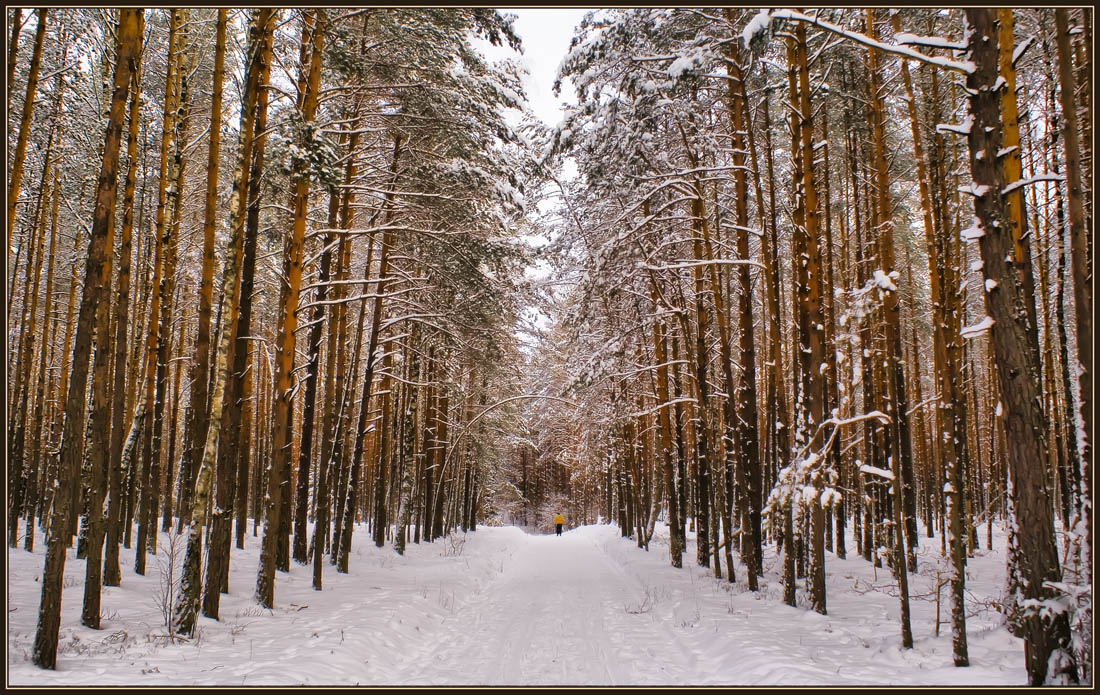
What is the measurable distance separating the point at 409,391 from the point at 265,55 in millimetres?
11937

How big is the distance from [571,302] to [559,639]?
31.3ft

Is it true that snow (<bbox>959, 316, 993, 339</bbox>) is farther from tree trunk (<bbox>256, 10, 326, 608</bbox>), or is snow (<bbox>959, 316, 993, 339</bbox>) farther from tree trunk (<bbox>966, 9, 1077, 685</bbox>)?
tree trunk (<bbox>256, 10, 326, 608</bbox>)

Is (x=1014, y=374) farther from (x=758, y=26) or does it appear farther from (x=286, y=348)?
(x=286, y=348)

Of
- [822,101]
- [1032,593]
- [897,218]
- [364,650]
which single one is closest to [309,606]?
[364,650]

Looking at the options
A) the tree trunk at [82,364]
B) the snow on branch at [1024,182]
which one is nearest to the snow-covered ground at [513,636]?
the tree trunk at [82,364]

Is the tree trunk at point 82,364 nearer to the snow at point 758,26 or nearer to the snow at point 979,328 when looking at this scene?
the snow at point 758,26

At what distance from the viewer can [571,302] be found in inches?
622

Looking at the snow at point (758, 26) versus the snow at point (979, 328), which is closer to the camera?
the snow at point (979, 328)

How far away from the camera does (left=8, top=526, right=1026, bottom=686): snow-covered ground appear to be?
5.82 metres

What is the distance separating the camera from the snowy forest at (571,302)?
18.5 ft

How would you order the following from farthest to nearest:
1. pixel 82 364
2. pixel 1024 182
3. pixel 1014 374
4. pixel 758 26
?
pixel 758 26 → pixel 82 364 → pixel 1014 374 → pixel 1024 182

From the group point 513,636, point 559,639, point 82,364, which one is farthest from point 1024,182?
point 82,364

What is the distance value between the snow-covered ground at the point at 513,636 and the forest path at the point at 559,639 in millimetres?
36

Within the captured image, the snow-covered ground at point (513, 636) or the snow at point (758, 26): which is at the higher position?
the snow at point (758, 26)
